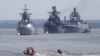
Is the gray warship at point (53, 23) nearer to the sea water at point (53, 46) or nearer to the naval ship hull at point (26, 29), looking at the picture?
the naval ship hull at point (26, 29)

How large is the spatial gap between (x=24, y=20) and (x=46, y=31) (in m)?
22.4

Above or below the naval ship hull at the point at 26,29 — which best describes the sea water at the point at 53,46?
above

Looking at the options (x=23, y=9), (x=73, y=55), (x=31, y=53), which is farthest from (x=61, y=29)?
(x=31, y=53)

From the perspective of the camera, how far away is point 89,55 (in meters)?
66.1

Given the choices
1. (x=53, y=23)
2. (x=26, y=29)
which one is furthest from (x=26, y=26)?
(x=53, y=23)

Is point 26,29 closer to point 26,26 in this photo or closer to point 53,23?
point 26,26

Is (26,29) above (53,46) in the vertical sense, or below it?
below

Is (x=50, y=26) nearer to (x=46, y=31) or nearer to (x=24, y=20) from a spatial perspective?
(x=46, y=31)

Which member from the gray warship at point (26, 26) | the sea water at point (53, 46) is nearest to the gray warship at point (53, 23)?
the gray warship at point (26, 26)

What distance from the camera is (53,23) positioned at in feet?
635

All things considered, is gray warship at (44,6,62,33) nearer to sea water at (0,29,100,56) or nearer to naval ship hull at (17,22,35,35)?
naval ship hull at (17,22,35,35)

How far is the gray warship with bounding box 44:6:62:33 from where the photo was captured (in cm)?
19325

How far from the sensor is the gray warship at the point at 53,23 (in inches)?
7608

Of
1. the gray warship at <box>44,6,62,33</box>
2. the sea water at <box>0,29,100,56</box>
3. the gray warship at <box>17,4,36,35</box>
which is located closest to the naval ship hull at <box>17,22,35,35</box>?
the gray warship at <box>17,4,36,35</box>
